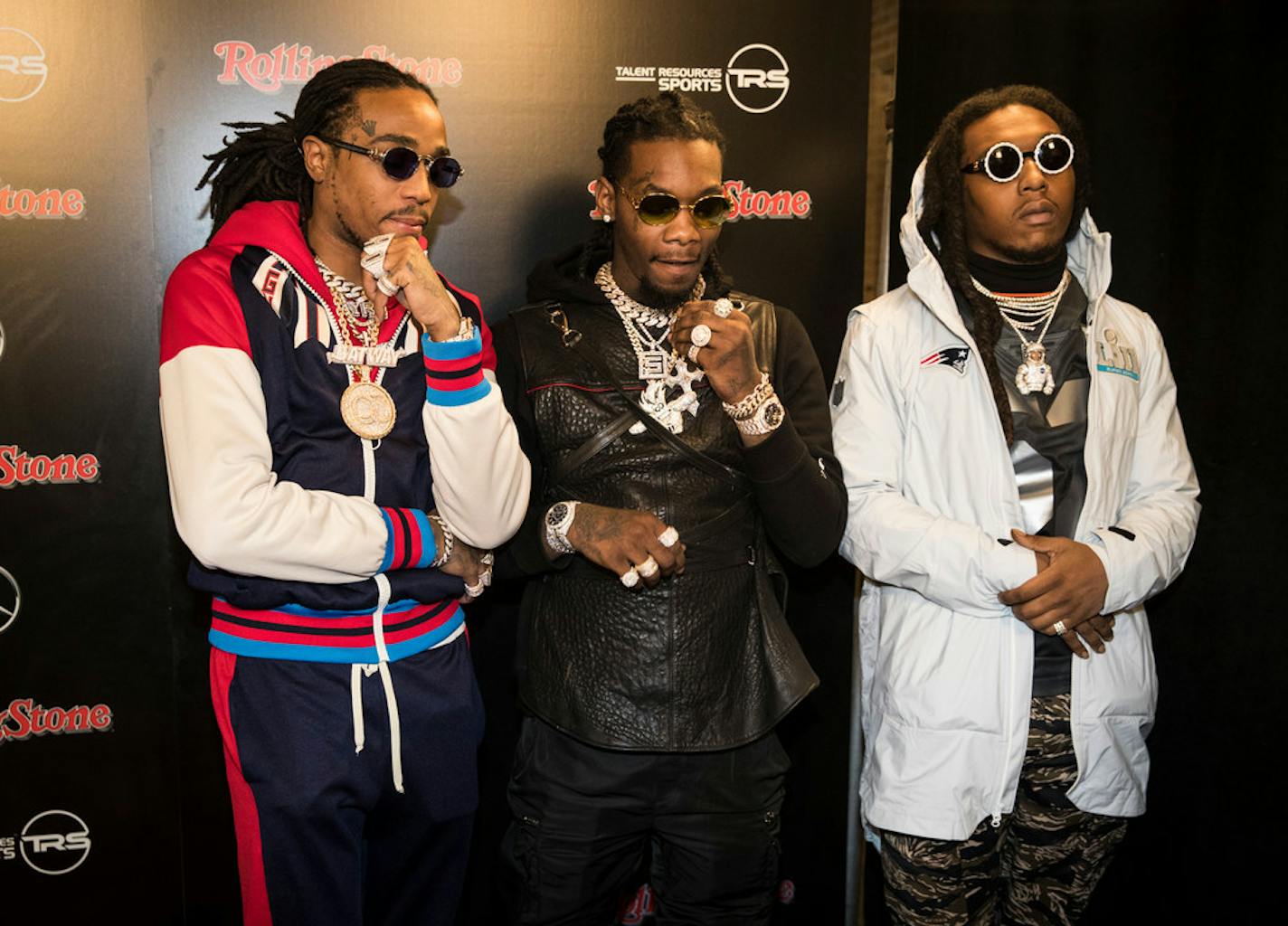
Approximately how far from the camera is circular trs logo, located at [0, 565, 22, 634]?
290cm

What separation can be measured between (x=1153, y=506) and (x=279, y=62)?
90.3 inches

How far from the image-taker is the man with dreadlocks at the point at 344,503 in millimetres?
2098

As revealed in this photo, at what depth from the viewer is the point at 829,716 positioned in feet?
11.0

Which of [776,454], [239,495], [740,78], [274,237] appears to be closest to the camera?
[239,495]

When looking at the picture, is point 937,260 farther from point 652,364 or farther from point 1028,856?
point 1028,856

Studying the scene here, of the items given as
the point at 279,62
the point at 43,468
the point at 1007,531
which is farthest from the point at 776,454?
the point at 43,468

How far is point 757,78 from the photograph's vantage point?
3.16m

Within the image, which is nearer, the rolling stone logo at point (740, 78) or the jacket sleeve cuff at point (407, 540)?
the jacket sleeve cuff at point (407, 540)

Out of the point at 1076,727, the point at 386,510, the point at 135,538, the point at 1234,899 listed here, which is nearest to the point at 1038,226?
the point at 1076,727

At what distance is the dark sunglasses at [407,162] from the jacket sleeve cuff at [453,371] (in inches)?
14.1

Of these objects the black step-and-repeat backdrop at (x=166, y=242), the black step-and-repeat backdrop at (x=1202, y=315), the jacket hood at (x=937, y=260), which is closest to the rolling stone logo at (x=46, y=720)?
the black step-and-repeat backdrop at (x=166, y=242)

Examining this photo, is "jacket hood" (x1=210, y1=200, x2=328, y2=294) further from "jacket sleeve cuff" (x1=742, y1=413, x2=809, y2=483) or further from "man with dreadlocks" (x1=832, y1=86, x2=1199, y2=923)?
"man with dreadlocks" (x1=832, y1=86, x2=1199, y2=923)

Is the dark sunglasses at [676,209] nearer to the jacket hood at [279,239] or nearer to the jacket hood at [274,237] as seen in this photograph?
the jacket hood at [279,239]

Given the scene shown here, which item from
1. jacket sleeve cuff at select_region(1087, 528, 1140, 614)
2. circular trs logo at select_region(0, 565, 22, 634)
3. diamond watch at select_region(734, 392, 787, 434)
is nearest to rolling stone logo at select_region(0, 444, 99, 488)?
circular trs logo at select_region(0, 565, 22, 634)
